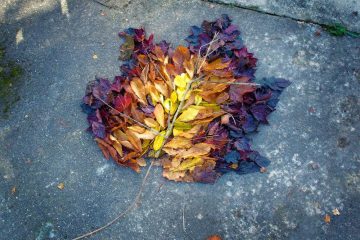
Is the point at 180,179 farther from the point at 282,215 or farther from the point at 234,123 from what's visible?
the point at 282,215

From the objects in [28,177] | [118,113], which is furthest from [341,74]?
[28,177]

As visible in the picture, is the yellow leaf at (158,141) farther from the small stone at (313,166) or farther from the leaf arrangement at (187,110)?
the small stone at (313,166)

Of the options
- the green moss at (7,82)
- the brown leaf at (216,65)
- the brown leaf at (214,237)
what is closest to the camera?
the brown leaf at (214,237)

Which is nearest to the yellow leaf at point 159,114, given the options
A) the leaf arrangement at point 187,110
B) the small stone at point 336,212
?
the leaf arrangement at point 187,110

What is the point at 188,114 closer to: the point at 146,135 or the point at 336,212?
the point at 146,135

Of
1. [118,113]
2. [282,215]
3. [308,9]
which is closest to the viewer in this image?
[282,215]
